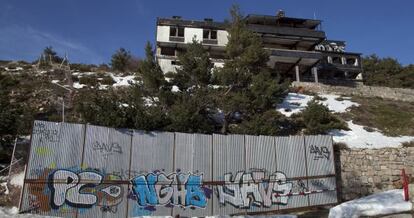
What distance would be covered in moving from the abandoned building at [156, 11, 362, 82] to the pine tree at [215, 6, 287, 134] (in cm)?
1310

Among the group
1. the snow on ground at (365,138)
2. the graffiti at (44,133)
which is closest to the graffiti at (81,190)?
the graffiti at (44,133)

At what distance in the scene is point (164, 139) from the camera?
623 inches

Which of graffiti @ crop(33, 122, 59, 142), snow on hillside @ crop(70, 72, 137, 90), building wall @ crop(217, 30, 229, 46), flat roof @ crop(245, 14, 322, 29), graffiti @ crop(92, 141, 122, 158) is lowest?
graffiti @ crop(92, 141, 122, 158)

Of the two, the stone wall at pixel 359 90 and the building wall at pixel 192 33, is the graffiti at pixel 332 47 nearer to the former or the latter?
the stone wall at pixel 359 90

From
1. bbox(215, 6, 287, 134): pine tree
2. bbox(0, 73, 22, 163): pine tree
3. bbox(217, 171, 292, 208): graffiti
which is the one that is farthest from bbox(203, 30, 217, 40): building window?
bbox(217, 171, 292, 208): graffiti

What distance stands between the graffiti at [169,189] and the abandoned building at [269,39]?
29.6 meters

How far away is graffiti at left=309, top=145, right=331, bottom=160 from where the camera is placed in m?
18.3

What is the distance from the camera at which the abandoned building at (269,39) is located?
44.5 metres

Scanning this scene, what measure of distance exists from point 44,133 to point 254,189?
28.2 feet

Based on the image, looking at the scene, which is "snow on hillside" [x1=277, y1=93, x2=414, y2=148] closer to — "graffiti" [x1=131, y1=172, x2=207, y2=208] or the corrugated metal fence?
the corrugated metal fence

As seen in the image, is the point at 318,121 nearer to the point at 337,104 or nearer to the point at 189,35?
the point at 337,104

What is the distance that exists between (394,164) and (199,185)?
10.4 metres

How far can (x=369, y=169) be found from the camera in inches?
755

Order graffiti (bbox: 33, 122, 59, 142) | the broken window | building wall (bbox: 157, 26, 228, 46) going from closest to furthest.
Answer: graffiti (bbox: 33, 122, 59, 142) < building wall (bbox: 157, 26, 228, 46) < the broken window
